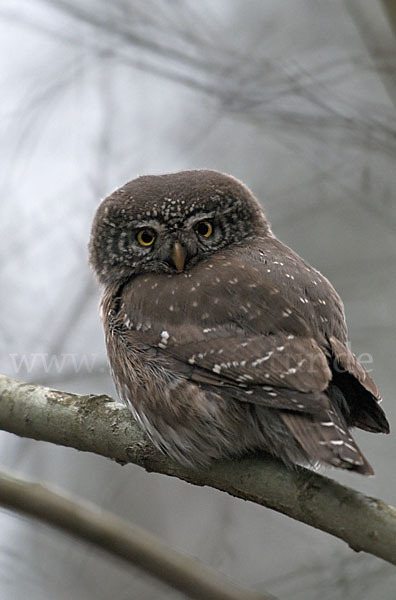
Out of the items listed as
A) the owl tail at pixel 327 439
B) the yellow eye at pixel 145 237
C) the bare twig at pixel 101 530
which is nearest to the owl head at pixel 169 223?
Result: the yellow eye at pixel 145 237

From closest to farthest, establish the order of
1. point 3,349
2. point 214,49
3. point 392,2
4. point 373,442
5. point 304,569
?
point 392,2, point 304,569, point 214,49, point 3,349, point 373,442

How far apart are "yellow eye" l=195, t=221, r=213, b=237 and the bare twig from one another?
1620mm

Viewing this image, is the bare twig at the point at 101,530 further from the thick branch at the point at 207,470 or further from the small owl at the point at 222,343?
the small owl at the point at 222,343

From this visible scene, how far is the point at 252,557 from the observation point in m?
7.14

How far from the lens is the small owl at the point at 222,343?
9.54ft

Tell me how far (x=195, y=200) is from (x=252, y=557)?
4.28m

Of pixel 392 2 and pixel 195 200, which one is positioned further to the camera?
pixel 195 200

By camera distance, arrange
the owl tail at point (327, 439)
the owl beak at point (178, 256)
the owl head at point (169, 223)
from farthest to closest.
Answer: the owl head at point (169, 223), the owl beak at point (178, 256), the owl tail at point (327, 439)

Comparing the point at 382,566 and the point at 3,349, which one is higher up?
the point at 3,349

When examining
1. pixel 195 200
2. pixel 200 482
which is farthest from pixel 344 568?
pixel 195 200

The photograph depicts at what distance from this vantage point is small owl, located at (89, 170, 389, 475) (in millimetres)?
2908

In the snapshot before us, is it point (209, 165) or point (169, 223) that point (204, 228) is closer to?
→ point (169, 223)

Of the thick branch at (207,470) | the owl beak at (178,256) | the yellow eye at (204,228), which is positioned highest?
the yellow eye at (204,228)

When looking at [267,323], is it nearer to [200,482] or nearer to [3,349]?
[200,482]
